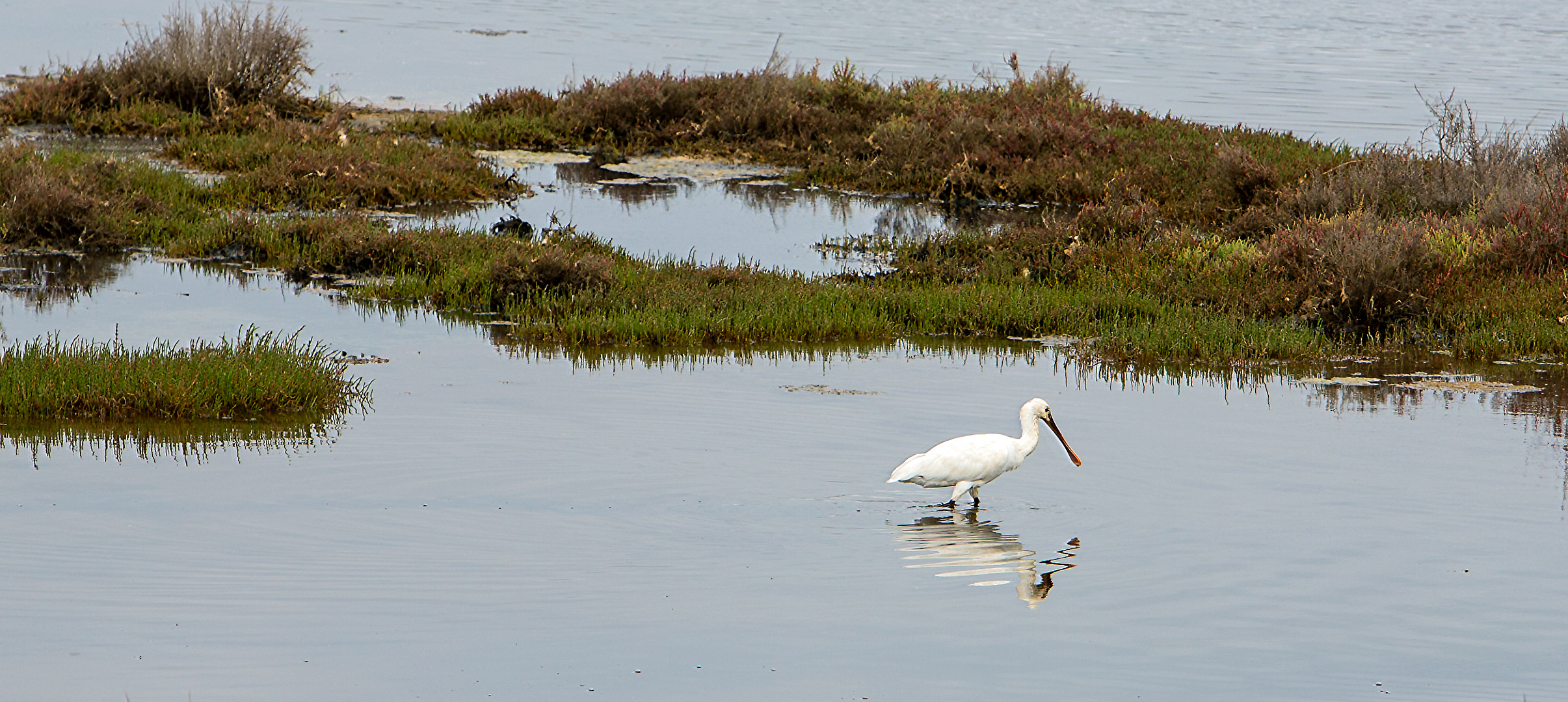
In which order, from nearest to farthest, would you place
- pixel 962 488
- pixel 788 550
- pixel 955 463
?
pixel 788 550
pixel 955 463
pixel 962 488


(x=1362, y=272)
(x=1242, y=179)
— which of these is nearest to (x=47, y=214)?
(x=1362, y=272)

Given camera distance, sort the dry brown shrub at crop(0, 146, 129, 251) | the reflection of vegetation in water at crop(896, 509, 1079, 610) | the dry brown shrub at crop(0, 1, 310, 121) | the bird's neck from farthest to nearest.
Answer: the dry brown shrub at crop(0, 1, 310, 121), the dry brown shrub at crop(0, 146, 129, 251), the bird's neck, the reflection of vegetation in water at crop(896, 509, 1079, 610)

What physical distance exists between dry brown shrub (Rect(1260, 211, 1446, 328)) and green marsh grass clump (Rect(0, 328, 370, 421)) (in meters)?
8.71

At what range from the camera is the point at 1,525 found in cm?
834

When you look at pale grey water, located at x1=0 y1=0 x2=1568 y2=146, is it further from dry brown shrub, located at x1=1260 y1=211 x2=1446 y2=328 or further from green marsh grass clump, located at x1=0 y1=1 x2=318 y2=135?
dry brown shrub, located at x1=1260 y1=211 x2=1446 y2=328

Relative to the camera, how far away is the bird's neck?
9.67 meters

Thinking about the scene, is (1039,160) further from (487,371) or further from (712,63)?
(712,63)

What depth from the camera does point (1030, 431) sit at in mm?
9734

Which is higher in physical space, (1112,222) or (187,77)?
(187,77)

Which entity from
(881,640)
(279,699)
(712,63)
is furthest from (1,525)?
(712,63)

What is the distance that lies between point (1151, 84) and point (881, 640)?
3315 centimetres

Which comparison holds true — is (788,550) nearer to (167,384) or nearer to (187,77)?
(167,384)

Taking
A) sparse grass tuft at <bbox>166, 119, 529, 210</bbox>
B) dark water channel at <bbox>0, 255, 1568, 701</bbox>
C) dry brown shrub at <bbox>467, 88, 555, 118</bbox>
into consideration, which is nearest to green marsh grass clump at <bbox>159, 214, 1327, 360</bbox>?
dark water channel at <bbox>0, 255, 1568, 701</bbox>

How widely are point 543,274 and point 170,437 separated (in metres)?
5.15
